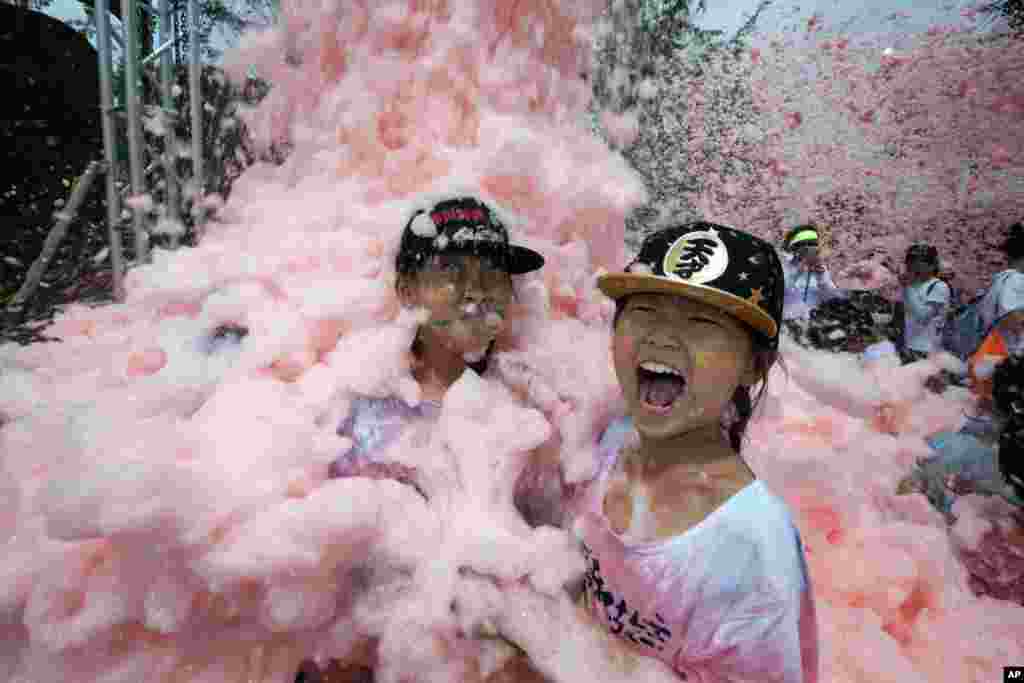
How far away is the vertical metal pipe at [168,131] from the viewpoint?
1025mm

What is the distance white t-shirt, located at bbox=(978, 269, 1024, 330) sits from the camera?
101 cm

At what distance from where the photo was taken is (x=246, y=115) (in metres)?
1.01

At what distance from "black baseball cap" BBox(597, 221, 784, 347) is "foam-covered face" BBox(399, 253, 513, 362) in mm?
207

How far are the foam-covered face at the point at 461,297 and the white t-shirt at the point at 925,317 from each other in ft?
2.84

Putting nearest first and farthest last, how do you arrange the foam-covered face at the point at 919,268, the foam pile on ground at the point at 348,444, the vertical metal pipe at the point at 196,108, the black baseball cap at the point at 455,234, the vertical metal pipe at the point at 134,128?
the foam pile on ground at the point at 348,444 → the black baseball cap at the point at 455,234 → the vertical metal pipe at the point at 196,108 → the vertical metal pipe at the point at 134,128 → the foam-covered face at the point at 919,268

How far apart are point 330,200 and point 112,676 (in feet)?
2.31

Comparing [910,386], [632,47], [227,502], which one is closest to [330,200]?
[227,502]

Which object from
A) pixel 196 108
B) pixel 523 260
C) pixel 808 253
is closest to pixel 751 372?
pixel 523 260

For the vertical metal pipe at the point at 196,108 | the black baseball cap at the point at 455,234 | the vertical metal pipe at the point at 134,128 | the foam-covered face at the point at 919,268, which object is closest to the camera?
the black baseball cap at the point at 455,234

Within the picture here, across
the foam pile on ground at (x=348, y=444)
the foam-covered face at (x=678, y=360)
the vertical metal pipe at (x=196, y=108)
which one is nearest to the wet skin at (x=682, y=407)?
the foam-covered face at (x=678, y=360)

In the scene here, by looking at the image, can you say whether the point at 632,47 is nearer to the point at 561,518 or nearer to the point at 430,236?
the point at 430,236

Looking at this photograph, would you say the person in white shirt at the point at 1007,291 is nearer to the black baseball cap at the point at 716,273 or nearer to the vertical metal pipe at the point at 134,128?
the black baseball cap at the point at 716,273

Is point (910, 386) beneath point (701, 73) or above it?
beneath

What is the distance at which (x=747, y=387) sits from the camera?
0.69m
